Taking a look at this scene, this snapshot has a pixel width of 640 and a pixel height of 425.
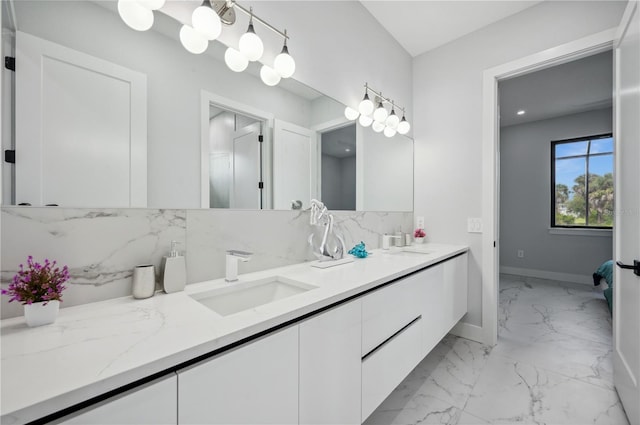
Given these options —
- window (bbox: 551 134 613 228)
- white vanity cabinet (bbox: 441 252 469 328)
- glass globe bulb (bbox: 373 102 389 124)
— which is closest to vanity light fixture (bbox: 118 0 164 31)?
glass globe bulb (bbox: 373 102 389 124)

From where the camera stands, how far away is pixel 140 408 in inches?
20.7

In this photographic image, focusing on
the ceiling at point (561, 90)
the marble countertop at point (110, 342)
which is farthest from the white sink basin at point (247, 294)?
the ceiling at point (561, 90)

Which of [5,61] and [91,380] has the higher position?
[5,61]

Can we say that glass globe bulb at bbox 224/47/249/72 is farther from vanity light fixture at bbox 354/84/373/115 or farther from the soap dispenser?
vanity light fixture at bbox 354/84/373/115

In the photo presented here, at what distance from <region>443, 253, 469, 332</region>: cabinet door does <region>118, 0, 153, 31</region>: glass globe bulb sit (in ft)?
6.65

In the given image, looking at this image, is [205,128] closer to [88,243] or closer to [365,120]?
[88,243]

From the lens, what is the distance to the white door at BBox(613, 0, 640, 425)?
130 cm

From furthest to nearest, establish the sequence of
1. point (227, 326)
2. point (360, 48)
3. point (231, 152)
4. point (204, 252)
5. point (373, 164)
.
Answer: point (373, 164), point (360, 48), point (231, 152), point (204, 252), point (227, 326)

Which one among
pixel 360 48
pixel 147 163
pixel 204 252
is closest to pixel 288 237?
pixel 204 252

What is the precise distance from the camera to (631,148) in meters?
1.40

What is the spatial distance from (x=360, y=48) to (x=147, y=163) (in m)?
1.77

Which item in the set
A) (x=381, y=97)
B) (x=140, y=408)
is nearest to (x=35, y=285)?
(x=140, y=408)

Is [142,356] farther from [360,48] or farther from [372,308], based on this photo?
[360,48]

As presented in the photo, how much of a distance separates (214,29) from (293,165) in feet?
2.33
